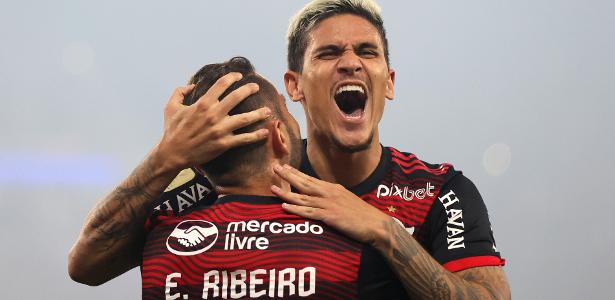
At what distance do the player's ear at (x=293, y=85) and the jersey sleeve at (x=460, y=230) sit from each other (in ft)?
3.16

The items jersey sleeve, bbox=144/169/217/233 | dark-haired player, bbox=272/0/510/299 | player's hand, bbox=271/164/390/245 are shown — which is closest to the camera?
player's hand, bbox=271/164/390/245

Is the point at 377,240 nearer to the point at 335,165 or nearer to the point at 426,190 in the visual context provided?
the point at 426,190

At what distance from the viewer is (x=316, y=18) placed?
3668mm

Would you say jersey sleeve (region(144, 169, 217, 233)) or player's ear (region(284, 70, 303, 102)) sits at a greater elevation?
player's ear (region(284, 70, 303, 102))

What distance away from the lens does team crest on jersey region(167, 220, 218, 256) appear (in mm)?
2242

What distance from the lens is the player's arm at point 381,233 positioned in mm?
2322

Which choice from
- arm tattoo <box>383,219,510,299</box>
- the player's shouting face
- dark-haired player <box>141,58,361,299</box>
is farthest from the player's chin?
dark-haired player <box>141,58,361,299</box>

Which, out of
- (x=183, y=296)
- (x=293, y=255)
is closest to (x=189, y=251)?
(x=183, y=296)

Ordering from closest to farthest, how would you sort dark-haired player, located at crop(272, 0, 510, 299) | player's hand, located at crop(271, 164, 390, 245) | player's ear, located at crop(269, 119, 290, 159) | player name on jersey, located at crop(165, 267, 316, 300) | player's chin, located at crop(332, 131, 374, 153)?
player name on jersey, located at crop(165, 267, 316, 300) < player's hand, located at crop(271, 164, 390, 245) < player's ear, located at crop(269, 119, 290, 159) < dark-haired player, located at crop(272, 0, 510, 299) < player's chin, located at crop(332, 131, 374, 153)

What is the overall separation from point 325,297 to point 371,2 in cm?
213

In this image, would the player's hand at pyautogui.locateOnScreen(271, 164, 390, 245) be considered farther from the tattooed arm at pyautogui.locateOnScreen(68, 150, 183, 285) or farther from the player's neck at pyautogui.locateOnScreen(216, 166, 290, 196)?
the tattooed arm at pyautogui.locateOnScreen(68, 150, 183, 285)

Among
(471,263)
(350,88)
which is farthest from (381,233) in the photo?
(350,88)

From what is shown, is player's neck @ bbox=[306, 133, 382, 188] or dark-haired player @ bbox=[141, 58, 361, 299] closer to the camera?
dark-haired player @ bbox=[141, 58, 361, 299]

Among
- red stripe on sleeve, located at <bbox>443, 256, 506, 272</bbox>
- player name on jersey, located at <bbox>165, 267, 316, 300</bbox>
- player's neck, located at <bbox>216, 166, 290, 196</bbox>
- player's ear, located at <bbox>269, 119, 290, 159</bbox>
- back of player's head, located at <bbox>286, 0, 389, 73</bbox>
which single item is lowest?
red stripe on sleeve, located at <bbox>443, 256, 506, 272</bbox>
